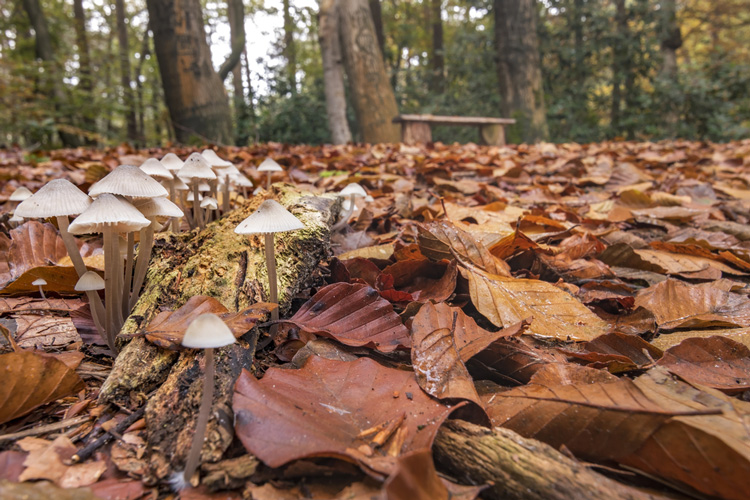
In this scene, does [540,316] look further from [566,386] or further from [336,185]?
[336,185]

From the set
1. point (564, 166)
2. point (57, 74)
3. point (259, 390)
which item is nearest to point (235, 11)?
point (57, 74)

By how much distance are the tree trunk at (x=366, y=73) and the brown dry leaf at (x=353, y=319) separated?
22.3ft

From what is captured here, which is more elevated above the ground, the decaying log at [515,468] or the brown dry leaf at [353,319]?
the brown dry leaf at [353,319]

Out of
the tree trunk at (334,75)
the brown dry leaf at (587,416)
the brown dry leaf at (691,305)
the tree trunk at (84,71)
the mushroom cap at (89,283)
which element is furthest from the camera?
the tree trunk at (84,71)

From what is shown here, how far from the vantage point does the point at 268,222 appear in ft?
3.70

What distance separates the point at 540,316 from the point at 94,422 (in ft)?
3.67

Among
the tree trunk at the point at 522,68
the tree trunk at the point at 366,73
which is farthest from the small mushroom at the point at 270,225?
the tree trunk at the point at 522,68

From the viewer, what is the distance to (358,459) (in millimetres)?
733

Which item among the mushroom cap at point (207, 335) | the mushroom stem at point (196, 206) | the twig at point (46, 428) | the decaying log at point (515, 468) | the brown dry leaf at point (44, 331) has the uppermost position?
the mushroom stem at point (196, 206)

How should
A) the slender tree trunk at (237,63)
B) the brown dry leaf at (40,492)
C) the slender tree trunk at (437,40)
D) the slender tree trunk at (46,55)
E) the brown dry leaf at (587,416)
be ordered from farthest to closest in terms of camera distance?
1. the slender tree trunk at (437,40)
2. the slender tree trunk at (237,63)
3. the slender tree trunk at (46,55)
4. the brown dry leaf at (587,416)
5. the brown dry leaf at (40,492)

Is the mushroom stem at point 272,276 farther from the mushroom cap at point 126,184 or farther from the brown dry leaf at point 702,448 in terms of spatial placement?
the brown dry leaf at point 702,448

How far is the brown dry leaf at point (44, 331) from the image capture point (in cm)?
119

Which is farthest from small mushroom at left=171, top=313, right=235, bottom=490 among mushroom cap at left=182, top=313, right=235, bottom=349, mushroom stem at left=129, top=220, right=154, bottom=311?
mushroom stem at left=129, top=220, right=154, bottom=311

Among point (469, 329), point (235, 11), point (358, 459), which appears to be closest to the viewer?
point (358, 459)
